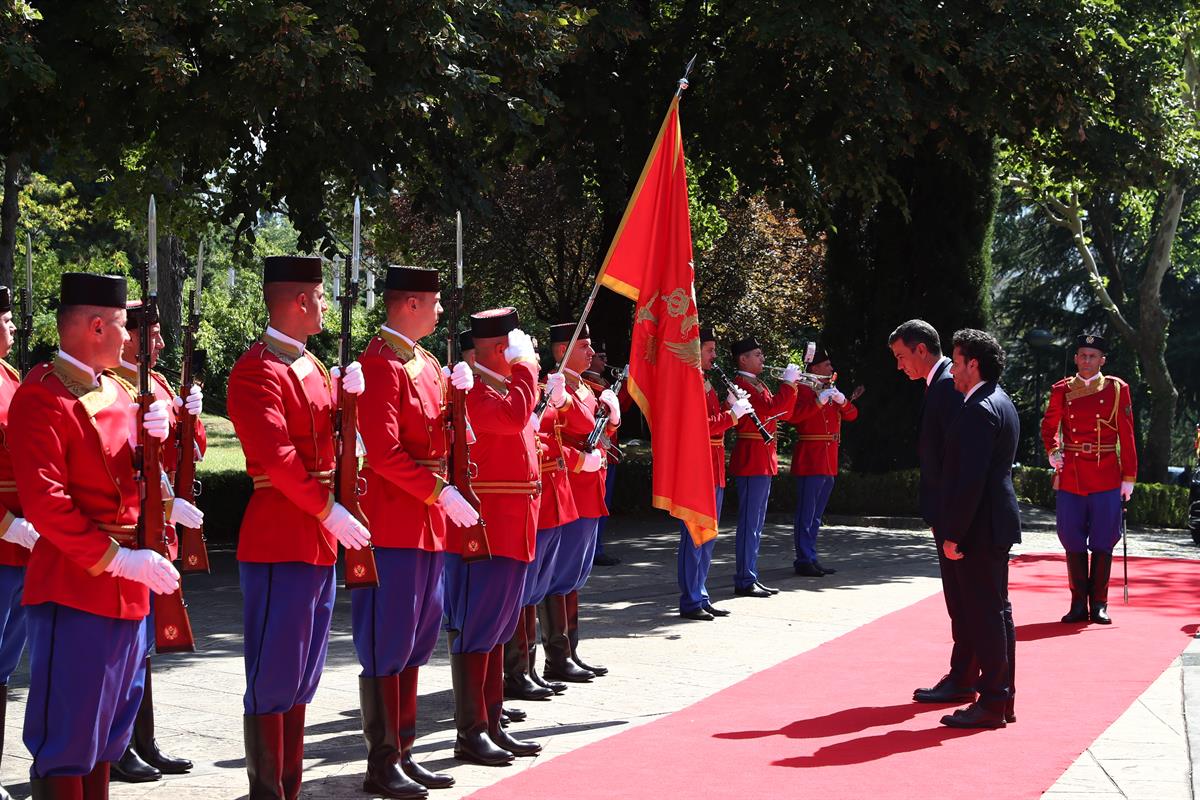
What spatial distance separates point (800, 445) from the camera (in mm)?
13812

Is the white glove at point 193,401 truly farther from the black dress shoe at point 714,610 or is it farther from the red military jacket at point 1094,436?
the red military jacket at point 1094,436

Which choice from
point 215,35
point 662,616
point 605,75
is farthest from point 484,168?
point 662,616

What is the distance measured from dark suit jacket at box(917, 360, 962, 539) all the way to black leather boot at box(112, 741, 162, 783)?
13.7 ft

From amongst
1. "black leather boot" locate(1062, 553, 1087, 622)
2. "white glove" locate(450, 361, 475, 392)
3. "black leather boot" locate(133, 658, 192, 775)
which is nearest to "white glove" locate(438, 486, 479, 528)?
"white glove" locate(450, 361, 475, 392)

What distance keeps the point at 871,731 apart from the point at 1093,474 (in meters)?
4.69

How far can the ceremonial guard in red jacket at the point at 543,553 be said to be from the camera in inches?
315

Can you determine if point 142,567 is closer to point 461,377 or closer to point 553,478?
point 461,377

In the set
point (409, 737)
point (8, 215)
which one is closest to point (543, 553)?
point (409, 737)

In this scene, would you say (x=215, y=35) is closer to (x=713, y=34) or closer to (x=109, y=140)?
(x=109, y=140)

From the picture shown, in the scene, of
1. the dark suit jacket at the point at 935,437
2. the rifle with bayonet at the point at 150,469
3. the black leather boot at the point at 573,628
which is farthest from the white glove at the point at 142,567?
the dark suit jacket at the point at 935,437

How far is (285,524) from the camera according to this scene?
5.41m

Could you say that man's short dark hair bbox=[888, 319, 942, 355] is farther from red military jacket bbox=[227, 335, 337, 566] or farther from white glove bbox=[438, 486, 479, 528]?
red military jacket bbox=[227, 335, 337, 566]

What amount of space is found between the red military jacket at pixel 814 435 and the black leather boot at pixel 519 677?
6003 millimetres

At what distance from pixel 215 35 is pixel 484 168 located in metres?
5.32
